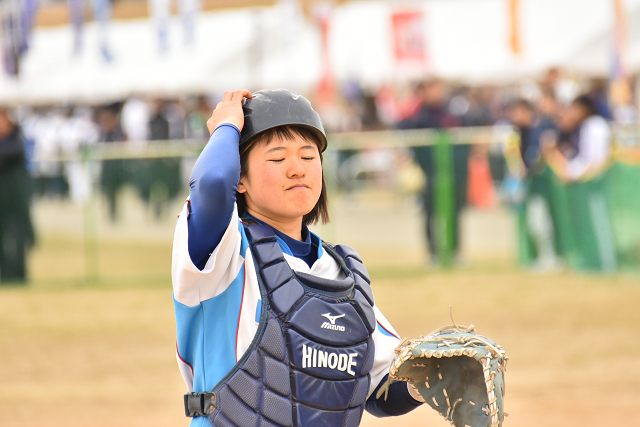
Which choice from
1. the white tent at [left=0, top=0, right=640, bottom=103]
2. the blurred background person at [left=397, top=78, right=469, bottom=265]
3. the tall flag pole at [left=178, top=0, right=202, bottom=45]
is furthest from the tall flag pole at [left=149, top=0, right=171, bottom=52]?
the blurred background person at [left=397, top=78, right=469, bottom=265]

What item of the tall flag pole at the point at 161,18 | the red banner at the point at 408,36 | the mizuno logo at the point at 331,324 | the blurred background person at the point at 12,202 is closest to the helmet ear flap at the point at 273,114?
the mizuno logo at the point at 331,324

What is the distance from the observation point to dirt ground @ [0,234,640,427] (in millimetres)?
5445

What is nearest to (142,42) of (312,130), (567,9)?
(567,9)

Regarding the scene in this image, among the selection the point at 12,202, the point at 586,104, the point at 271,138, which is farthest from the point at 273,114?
the point at 12,202

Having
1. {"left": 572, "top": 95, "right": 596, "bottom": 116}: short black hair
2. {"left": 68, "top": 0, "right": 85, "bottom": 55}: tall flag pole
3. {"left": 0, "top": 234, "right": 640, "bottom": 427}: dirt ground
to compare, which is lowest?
{"left": 0, "top": 234, "right": 640, "bottom": 427}: dirt ground

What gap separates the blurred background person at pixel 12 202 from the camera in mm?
10477

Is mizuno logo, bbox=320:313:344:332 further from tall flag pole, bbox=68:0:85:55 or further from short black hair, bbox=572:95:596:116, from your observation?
tall flag pole, bbox=68:0:85:55

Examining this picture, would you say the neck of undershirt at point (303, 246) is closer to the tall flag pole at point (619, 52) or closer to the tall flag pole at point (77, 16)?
the tall flag pole at point (619, 52)

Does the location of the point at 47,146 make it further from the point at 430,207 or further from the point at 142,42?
the point at 430,207

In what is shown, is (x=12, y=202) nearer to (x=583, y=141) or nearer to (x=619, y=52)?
(x=583, y=141)

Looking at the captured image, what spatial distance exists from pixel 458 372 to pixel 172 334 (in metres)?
5.58

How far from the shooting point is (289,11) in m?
20.8

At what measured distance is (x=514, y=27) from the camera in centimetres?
1794

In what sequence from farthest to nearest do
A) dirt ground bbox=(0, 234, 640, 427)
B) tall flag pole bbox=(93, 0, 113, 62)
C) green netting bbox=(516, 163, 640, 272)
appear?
tall flag pole bbox=(93, 0, 113, 62) → green netting bbox=(516, 163, 640, 272) → dirt ground bbox=(0, 234, 640, 427)
